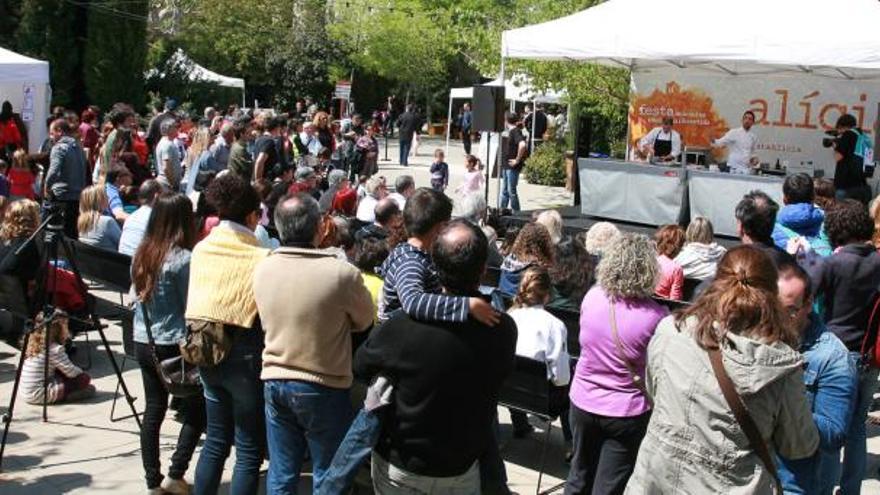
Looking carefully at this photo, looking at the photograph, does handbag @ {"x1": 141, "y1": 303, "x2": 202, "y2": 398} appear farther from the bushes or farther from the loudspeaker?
the bushes

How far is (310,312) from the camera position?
12.4 feet

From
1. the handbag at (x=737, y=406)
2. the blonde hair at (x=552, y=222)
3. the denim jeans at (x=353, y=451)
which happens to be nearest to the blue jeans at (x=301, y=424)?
the denim jeans at (x=353, y=451)

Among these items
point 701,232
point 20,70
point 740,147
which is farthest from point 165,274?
point 20,70

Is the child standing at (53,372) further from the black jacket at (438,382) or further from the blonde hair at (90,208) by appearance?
the black jacket at (438,382)

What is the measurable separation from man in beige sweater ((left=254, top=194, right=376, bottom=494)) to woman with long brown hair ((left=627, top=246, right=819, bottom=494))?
1340mm

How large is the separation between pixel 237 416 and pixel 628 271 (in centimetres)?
181

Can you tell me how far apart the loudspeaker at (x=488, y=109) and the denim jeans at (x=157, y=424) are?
836 centimetres

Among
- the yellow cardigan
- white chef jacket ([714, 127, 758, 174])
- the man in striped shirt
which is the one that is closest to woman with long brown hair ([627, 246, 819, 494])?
the man in striped shirt

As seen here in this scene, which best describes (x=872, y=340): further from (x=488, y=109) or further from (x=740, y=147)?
(x=740, y=147)

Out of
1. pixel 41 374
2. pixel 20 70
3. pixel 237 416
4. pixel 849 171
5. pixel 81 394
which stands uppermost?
pixel 20 70

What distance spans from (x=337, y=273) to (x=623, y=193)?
10.3 meters

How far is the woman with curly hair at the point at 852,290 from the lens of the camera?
4988mm

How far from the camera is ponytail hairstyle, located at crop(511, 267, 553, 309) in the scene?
5.39 meters

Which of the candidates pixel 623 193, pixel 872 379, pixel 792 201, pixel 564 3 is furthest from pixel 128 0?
pixel 872 379
